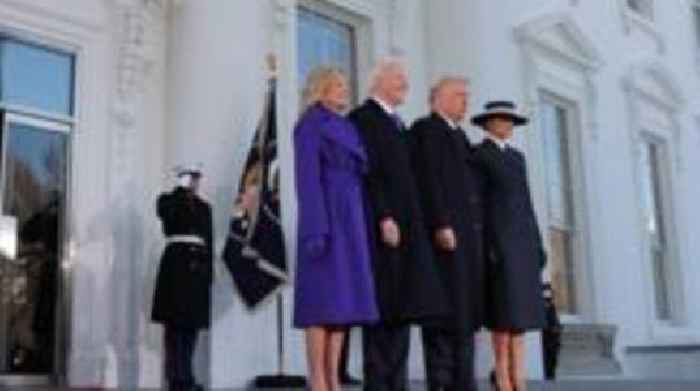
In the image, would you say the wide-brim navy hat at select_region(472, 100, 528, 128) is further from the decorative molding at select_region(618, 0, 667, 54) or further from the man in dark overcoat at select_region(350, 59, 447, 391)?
the decorative molding at select_region(618, 0, 667, 54)

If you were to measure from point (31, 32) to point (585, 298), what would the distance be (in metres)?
7.51

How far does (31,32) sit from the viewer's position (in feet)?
26.2

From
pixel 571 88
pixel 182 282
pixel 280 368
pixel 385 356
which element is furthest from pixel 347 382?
pixel 571 88

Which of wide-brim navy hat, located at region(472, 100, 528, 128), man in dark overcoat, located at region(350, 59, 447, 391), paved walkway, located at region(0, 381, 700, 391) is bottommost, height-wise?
paved walkway, located at region(0, 381, 700, 391)

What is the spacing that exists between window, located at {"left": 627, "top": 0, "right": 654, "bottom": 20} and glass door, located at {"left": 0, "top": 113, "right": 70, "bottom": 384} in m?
10.2

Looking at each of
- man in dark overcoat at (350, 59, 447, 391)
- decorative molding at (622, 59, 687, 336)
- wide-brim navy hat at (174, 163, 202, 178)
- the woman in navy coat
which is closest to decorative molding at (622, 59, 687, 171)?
decorative molding at (622, 59, 687, 336)

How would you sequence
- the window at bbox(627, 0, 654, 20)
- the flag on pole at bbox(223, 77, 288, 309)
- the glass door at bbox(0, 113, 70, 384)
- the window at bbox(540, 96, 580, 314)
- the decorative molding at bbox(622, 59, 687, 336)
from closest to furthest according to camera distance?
the glass door at bbox(0, 113, 70, 384)
the flag on pole at bbox(223, 77, 288, 309)
the window at bbox(540, 96, 580, 314)
the decorative molding at bbox(622, 59, 687, 336)
the window at bbox(627, 0, 654, 20)

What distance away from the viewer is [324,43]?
10.4m

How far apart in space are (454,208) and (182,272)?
255 cm

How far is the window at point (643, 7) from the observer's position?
1593 centimetres

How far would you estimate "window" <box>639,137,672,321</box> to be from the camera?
14914 millimetres

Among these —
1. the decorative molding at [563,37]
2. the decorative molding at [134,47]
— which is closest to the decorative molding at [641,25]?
the decorative molding at [563,37]

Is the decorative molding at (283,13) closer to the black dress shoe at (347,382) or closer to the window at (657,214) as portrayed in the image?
the black dress shoe at (347,382)

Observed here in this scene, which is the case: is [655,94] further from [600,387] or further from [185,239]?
[185,239]
